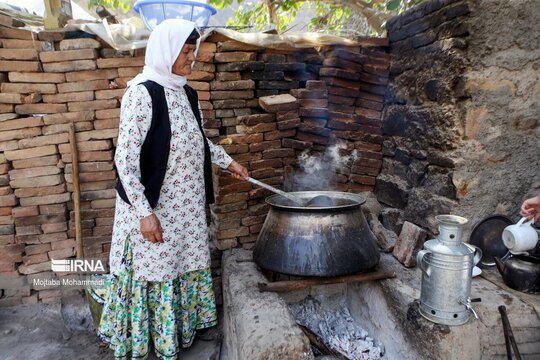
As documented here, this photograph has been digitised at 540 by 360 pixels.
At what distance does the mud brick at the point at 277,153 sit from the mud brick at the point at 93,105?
127 cm

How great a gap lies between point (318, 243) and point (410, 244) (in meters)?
0.74

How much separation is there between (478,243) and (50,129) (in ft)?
10.8

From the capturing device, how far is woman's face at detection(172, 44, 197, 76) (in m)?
2.12

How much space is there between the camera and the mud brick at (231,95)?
302cm

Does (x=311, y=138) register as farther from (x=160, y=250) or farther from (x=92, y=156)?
(x=92, y=156)

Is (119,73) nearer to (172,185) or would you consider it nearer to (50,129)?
(50,129)

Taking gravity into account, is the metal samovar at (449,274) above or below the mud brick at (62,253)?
above

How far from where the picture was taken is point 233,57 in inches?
117

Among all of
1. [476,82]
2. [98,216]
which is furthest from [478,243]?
[98,216]

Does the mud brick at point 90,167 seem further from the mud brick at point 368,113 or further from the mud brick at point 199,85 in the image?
the mud brick at point 368,113

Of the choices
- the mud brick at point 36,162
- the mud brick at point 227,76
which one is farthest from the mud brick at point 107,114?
the mud brick at point 227,76

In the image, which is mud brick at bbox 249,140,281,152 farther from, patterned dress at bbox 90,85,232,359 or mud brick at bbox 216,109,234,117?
patterned dress at bbox 90,85,232,359

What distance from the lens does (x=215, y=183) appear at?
2.86m

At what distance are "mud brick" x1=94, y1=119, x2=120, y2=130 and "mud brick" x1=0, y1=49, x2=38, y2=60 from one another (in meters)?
0.64
